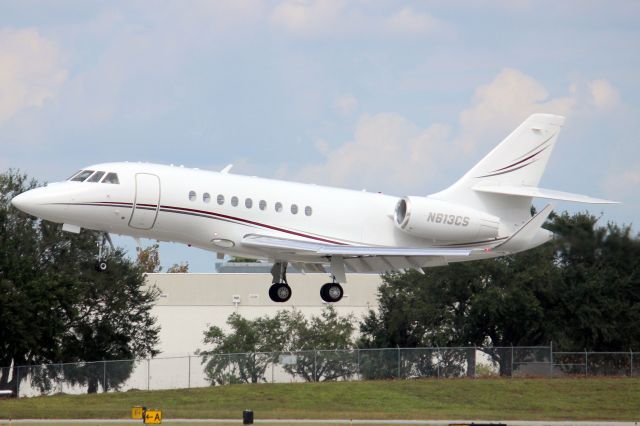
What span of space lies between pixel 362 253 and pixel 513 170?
22.4 ft

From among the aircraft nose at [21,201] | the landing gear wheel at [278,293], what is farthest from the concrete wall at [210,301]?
the aircraft nose at [21,201]

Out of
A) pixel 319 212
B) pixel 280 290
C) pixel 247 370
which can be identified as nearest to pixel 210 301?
pixel 247 370

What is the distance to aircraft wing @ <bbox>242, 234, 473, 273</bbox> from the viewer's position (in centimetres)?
3944

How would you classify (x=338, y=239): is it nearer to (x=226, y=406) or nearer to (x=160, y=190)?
(x=160, y=190)

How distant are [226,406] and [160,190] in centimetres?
1190

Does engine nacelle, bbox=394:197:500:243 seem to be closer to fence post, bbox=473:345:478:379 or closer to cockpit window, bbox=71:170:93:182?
cockpit window, bbox=71:170:93:182

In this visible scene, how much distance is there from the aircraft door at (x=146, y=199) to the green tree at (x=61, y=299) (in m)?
21.3

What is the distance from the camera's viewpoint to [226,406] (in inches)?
1871

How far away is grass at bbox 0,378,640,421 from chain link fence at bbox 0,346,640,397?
105cm

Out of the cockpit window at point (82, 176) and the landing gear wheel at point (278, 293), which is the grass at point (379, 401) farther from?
the cockpit window at point (82, 176)

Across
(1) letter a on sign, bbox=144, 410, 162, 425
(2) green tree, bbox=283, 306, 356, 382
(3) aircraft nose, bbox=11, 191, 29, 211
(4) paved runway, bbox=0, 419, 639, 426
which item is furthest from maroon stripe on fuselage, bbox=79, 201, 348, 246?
(2) green tree, bbox=283, 306, 356, 382

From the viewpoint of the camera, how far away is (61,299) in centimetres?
6291

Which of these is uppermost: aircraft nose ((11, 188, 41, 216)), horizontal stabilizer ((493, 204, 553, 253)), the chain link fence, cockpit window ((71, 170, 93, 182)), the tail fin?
the tail fin

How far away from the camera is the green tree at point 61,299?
199ft
